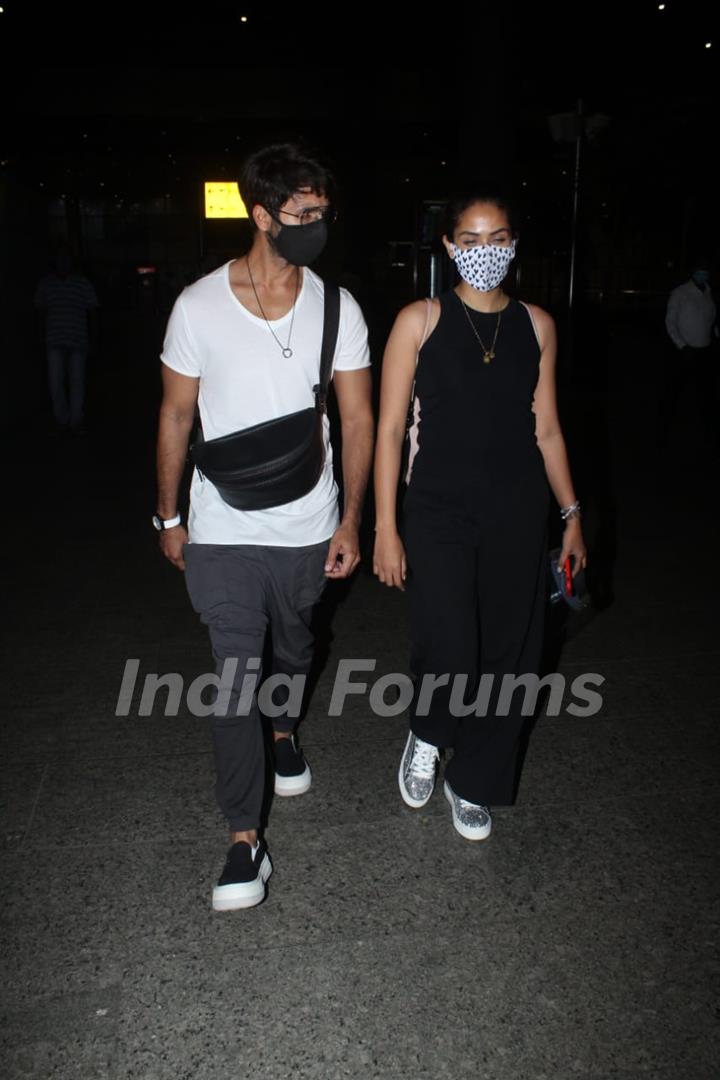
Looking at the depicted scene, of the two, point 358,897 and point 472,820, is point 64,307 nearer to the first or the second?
point 472,820

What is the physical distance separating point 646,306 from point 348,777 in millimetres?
36087

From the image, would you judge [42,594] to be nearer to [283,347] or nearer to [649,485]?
[283,347]

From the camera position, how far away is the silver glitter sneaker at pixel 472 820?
3.26m

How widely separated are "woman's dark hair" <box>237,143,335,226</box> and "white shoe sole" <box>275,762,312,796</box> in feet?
6.44

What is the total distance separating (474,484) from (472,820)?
1.13 meters

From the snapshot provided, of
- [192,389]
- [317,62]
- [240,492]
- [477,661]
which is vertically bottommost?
[477,661]

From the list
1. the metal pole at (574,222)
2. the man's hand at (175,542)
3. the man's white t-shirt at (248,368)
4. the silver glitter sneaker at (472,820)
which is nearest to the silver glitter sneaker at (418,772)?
the silver glitter sneaker at (472,820)

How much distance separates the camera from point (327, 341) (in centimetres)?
292

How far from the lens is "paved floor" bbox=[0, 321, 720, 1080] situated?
2.39 meters

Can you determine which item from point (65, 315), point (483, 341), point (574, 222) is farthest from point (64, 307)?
point (483, 341)

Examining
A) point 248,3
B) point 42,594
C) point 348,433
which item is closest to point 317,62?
point 248,3

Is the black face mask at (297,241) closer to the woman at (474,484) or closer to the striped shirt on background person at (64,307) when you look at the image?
the woman at (474,484)

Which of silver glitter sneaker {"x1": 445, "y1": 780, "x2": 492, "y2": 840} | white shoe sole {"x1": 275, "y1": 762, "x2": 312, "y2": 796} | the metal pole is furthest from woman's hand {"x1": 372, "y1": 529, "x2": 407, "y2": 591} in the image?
the metal pole

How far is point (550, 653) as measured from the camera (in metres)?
4.99
